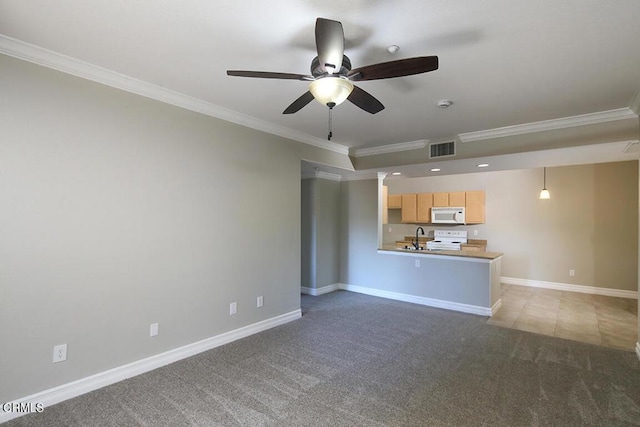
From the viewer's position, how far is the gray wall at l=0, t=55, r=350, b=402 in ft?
7.30

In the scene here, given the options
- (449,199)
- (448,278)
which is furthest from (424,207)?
(448,278)

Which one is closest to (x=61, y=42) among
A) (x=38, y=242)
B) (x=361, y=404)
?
(x=38, y=242)

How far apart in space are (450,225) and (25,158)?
7385 millimetres

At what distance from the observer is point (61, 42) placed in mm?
2189

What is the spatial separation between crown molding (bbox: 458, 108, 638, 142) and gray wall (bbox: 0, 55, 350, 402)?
9.17ft

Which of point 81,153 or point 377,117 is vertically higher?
point 377,117

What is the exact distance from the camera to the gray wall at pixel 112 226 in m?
2.22

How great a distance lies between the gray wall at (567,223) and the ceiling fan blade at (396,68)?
598 cm

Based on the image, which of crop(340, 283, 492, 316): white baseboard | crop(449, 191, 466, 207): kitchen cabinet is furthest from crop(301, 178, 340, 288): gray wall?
crop(449, 191, 466, 207): kitchen cabinet

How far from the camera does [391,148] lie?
504 centimetres

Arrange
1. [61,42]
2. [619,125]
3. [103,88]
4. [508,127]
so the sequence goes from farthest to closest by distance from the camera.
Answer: [508,127] < [619,125] < [103,88] < [61,42]

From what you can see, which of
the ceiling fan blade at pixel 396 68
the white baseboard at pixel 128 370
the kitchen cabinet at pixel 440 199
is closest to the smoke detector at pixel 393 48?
the ceiling fan blade at pixel 396 68

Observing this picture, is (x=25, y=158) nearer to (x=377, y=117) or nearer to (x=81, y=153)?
(x=81, y=153)

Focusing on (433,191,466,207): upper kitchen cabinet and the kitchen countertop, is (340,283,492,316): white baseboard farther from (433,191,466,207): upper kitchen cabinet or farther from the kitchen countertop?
(433,191,466,207): upper kitchen cabinet
